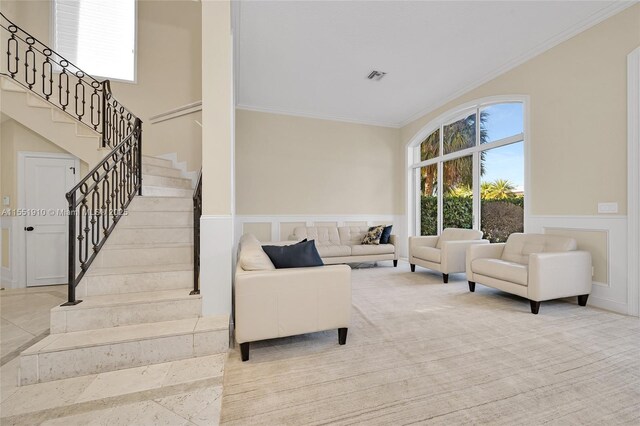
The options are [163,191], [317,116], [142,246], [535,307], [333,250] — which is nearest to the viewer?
[142,246]

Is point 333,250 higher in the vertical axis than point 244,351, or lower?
higher

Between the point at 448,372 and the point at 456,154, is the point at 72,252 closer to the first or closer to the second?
the point at 448,372

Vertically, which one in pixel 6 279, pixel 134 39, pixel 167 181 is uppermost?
pixel 134 39

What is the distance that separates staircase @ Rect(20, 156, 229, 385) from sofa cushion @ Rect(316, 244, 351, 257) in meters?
2.64

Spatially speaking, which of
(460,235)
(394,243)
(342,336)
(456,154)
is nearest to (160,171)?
(342,336)

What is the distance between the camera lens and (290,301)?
220cm

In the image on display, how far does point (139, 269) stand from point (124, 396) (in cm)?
125

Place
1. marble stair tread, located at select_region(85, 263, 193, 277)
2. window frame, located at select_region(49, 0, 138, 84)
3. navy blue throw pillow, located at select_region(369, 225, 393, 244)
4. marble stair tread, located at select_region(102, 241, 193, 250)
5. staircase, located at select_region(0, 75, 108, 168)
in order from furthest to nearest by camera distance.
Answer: navy blue throw pillow, located at select_region(369, 225, 393, 244) < window frame, located at select_region(49, 0, 138, 84) < staircase, located at select_region(0, 75, 108, 168) < marble stair tread, located at select_region(102, 241, 193, 250) < marble stair tread, located at select_region(85, 263, 193, 277)

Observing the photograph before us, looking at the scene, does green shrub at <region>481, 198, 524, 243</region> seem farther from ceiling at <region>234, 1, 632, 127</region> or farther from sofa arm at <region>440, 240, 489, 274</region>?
ceiling at <region>234, 1, 632, 127</region>

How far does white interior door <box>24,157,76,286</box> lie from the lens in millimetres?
4189

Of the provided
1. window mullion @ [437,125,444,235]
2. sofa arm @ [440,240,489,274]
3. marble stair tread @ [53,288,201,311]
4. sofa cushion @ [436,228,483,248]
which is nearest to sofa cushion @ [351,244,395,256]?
sofa cushion @ [436,228,483,248]

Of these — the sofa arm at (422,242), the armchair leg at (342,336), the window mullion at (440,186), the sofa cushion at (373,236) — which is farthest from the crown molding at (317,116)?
the armchair leg at (342,336)

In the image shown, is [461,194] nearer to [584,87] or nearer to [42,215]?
[584,87]

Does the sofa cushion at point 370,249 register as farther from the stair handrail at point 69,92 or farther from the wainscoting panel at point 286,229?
the stair handrail at point 69,92
